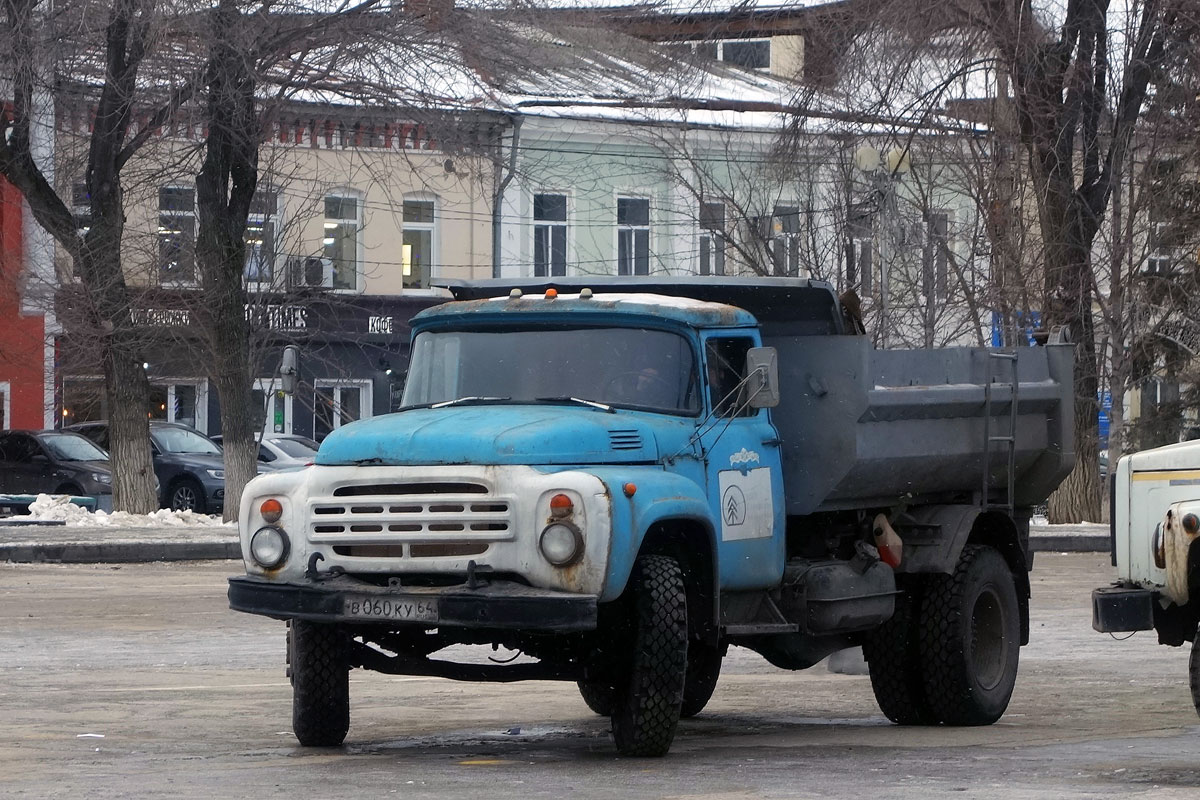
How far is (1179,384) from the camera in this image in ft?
110

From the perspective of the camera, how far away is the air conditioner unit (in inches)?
1533

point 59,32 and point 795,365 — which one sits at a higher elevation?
point 59,32

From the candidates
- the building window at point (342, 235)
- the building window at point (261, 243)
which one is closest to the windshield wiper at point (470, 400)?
the building window at point (261, 243)

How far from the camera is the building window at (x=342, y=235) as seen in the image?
141 feet

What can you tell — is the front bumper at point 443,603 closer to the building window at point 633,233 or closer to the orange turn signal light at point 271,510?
the orange turn signal light at point 271,510

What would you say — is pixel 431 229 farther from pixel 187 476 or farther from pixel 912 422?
pixel 912 422

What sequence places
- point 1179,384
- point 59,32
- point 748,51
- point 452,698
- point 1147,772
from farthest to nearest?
point 748,51, point 1179,384, point 59,32, point 452,698, point 1147,772

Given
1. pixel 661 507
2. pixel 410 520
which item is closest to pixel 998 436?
pixel 661 507

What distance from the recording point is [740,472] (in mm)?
9898

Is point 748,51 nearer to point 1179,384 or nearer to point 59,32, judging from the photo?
point 1179,384

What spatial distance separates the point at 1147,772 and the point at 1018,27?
19.5 m

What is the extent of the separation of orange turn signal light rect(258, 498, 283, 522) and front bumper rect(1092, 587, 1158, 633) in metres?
3.55

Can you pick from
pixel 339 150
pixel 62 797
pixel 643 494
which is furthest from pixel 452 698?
pixel 339 150

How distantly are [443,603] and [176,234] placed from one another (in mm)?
30058
